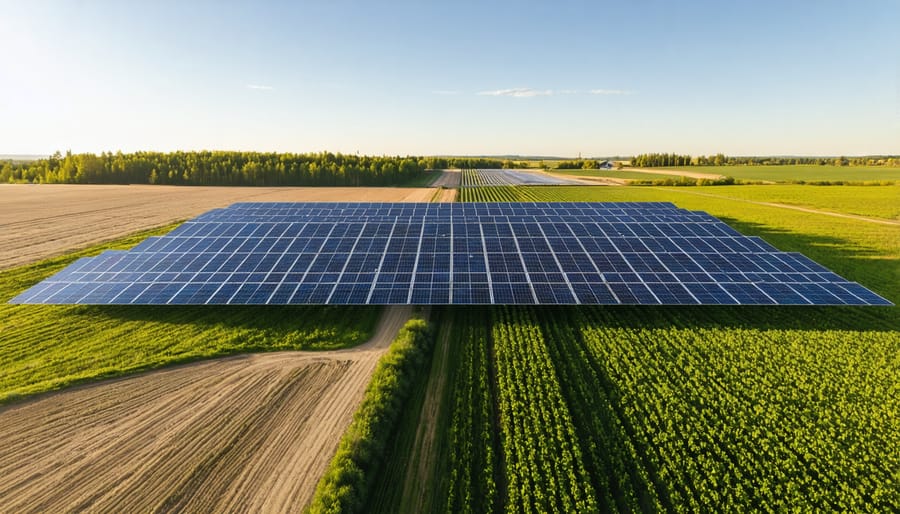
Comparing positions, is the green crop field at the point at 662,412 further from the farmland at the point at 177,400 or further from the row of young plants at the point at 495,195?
the row of young plants at the point at 495,195

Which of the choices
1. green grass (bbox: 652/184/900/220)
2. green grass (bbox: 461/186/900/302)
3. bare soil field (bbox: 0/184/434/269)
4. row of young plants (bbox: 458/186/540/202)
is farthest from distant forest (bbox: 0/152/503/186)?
green grass (bbox: 652/184/900/220)

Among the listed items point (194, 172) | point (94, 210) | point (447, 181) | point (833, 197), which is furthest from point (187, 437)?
point (194, 172)

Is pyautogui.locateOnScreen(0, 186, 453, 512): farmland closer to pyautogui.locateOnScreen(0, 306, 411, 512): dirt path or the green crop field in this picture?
pyautogui.locateOnScreen(0, 306, 411, 512): dirt path

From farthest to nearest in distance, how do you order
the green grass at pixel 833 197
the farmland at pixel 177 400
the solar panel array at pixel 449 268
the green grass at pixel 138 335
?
the green grass at pixel 833 197
the solar panel array at pixel 449 268
the green grass at pixel 138 335
the farmland at pixel 177 400

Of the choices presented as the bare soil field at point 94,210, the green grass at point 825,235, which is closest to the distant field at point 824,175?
the green grass at point 825,235

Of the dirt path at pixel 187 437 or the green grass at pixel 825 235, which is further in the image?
the green grass at pixel 825 235

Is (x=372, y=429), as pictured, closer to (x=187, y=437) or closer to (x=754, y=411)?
(x=187, y=437)

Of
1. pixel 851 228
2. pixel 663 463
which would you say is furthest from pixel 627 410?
pixel 851 228

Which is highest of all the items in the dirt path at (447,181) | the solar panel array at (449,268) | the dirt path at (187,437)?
the dirt path at (447,181)
